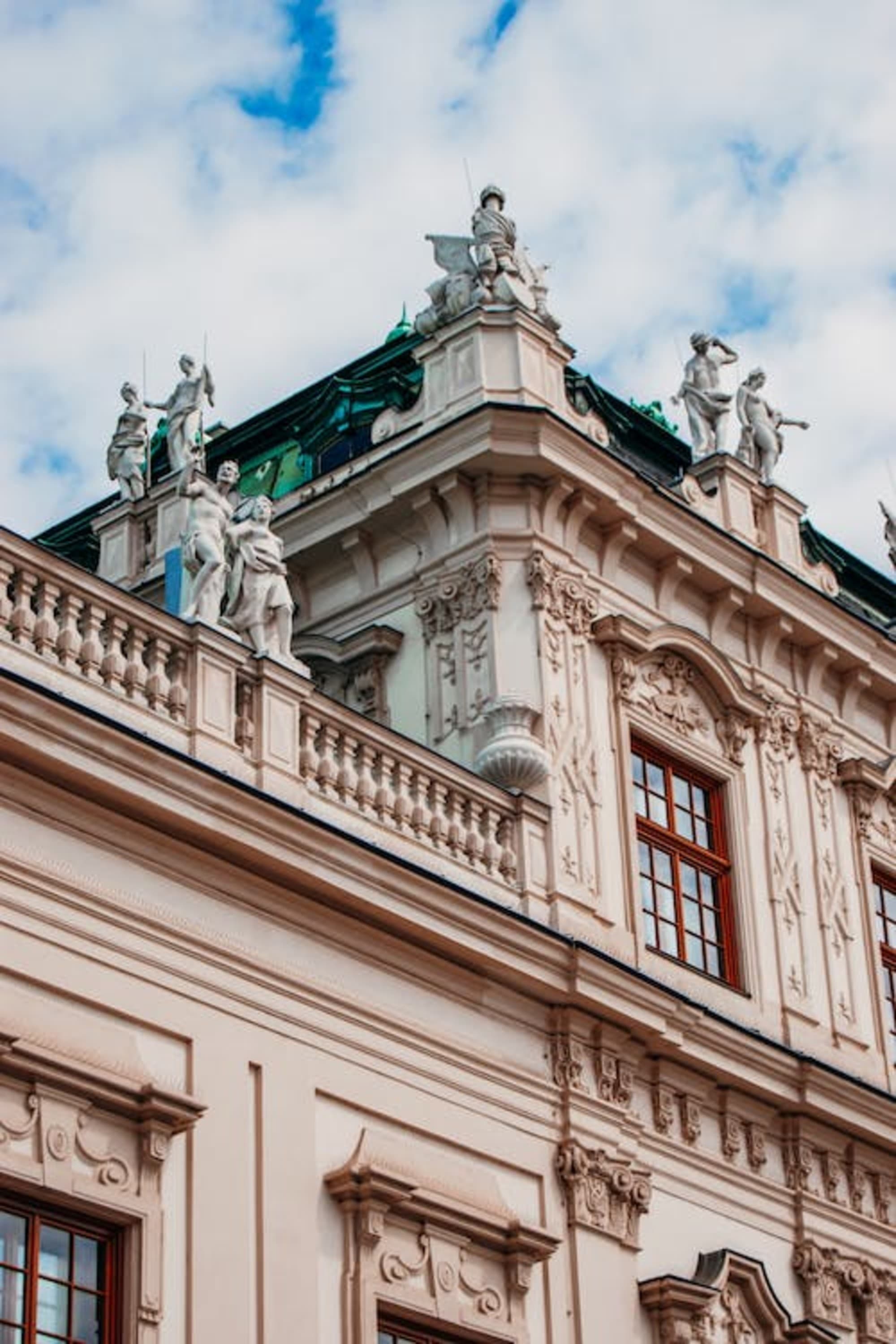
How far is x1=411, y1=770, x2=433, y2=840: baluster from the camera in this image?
682 inches

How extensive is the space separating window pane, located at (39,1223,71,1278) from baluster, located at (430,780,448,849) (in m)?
4.45

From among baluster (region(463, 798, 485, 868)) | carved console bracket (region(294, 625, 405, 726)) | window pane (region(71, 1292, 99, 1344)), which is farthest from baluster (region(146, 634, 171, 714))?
carved console bracket (region(294, 625, 405, 726))

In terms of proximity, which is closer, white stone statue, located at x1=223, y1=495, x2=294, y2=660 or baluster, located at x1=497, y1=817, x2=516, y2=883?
white stone statue, located at x1=223, y1=495, x2=294, y2=660

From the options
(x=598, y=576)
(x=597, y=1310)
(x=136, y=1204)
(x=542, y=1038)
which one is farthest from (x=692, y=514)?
(x=136, y=1204)

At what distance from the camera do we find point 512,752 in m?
18.2

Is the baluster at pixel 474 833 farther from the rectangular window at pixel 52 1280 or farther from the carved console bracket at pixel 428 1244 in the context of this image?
the rectangular window at pixel 52 1280

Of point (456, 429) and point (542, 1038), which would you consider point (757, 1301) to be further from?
point (456, 429)

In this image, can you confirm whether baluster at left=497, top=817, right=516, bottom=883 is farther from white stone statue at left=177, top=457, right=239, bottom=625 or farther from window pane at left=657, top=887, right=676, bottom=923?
white stone statue at left=177, top=457, right=239, bottom=625

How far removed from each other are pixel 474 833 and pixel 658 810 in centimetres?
262

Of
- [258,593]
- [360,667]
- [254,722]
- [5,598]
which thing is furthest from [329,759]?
Result: [360,667]

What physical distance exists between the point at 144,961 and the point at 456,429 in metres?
6.15

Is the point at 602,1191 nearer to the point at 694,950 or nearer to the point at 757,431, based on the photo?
the point at 694,950

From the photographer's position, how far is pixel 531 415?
19.5m

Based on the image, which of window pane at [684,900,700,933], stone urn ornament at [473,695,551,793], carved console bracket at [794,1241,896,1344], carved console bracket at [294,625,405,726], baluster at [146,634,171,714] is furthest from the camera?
carved console bracket at [294,625,405,726]
